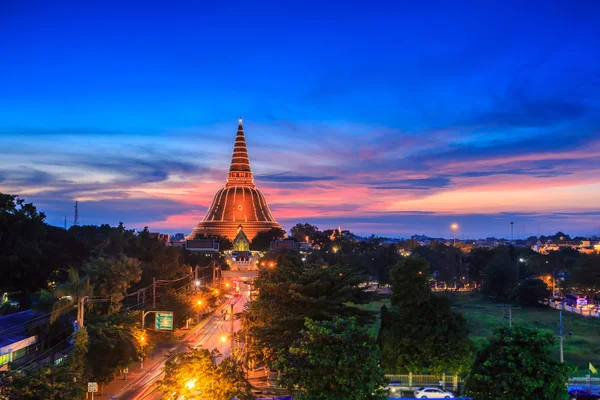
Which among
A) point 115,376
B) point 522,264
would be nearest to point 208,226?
point 522,264

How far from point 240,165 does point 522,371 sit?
4168 inches

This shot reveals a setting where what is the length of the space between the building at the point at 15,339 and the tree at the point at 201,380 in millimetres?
8856

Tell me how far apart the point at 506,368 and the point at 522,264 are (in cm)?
6267

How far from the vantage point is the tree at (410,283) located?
23531 millimetres

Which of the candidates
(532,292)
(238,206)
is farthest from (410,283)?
(238,206)

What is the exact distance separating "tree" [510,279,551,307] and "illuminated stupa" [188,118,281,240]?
2481 inches

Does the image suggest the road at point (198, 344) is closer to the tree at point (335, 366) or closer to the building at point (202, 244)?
the tree at point (335, 366)

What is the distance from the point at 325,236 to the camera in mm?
114438

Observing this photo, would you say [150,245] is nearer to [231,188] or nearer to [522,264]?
[522,264]

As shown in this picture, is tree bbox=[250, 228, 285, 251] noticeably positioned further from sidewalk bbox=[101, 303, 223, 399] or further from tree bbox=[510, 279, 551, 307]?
sidewalk bbox=[101, 303, 223, 399]

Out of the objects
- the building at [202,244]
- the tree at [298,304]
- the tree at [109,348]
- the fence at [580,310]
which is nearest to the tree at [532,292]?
the fence at [580,310]

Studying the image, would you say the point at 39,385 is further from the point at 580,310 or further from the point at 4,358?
the point at 580,310

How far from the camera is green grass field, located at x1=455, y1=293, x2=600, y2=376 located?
1205 inches

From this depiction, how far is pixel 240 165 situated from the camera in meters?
117
